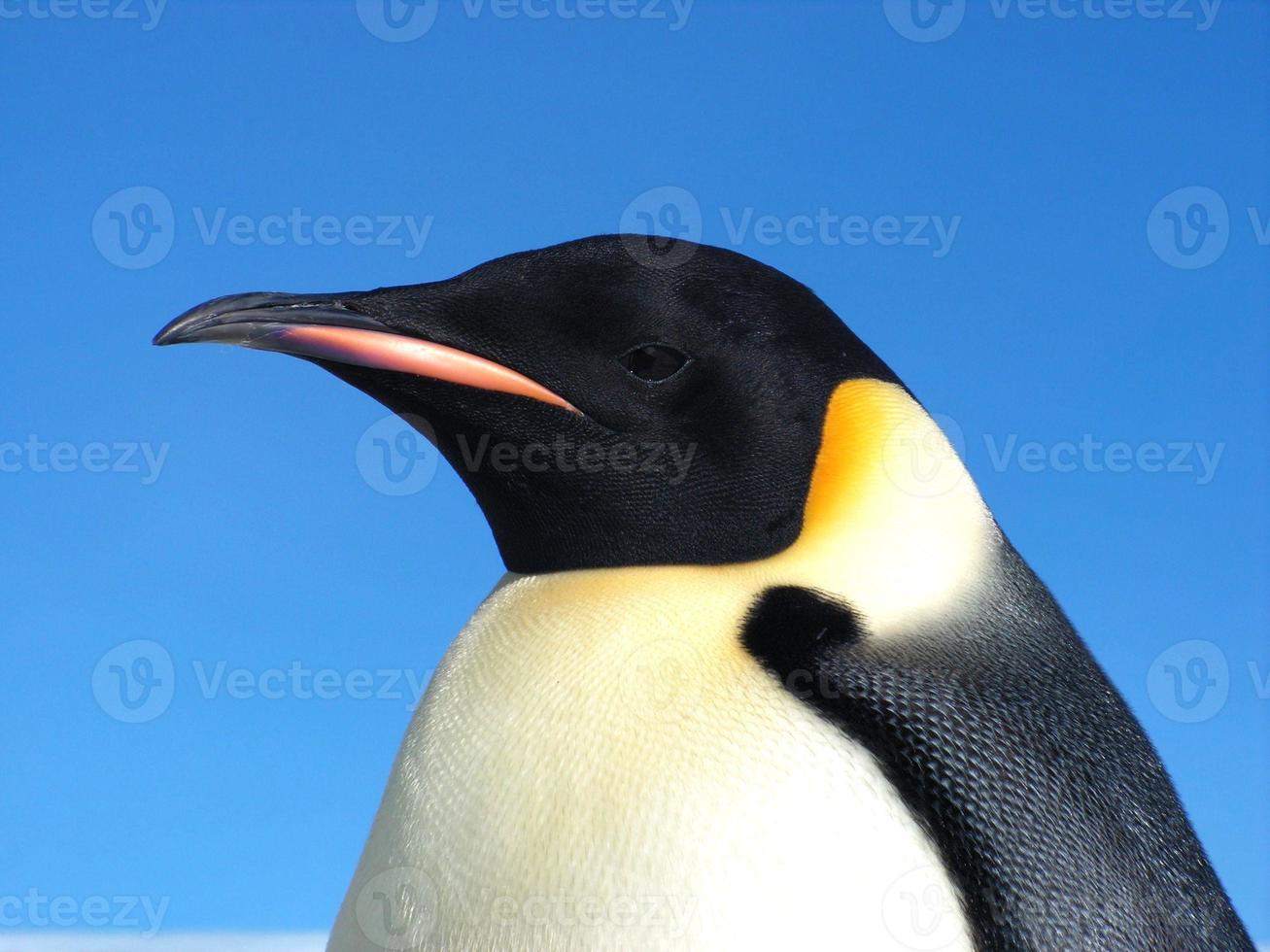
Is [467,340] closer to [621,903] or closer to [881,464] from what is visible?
[881,464]

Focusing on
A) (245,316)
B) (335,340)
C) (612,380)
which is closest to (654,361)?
(612,380)

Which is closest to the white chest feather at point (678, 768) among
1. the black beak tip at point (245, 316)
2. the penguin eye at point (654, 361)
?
the penguin eye at point (654, 361)

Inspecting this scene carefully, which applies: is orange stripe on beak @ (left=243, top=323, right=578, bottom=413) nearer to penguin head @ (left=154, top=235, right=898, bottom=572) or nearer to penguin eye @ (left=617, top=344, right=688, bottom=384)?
penguin head @ (left=154, top=235, right=898, bottom=572)

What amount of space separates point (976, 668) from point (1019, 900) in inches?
14.1

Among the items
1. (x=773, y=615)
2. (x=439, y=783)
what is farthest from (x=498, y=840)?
(x=773, y=615)

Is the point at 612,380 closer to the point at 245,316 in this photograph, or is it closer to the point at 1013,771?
the point at 245,316

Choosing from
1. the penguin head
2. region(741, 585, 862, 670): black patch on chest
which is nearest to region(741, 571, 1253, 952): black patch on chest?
region(741, 585, 862, 670): black patch on chest

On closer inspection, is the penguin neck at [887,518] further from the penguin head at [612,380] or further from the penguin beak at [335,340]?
the penguin beak at [335,340]

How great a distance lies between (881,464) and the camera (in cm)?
202

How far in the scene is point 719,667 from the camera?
1.83 metres

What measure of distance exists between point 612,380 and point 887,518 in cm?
52

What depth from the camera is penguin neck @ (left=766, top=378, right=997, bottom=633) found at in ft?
6.29

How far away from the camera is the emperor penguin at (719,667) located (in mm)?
1662

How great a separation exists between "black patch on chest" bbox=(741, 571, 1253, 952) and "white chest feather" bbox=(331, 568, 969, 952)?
0.05 meters
